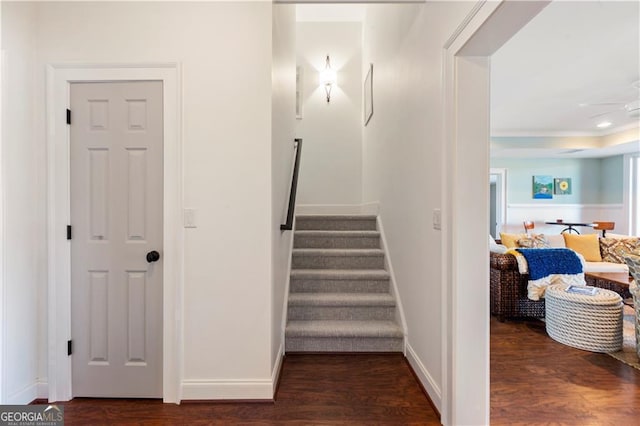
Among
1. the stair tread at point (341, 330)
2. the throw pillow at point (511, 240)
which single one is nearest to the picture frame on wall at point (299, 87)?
the stair tread at point (341, 330)

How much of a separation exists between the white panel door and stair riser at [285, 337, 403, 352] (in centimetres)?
101

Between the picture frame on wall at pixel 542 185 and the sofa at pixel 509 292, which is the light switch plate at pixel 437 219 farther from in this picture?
the picture frame on wall at pixel 542 185

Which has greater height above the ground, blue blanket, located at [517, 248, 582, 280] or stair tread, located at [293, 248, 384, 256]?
stair tread, located at [293, 248, 384, 256]

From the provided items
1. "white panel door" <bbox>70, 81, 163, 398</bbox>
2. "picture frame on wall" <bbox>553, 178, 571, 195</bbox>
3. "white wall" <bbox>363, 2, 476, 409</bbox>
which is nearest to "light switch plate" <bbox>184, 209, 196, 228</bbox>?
"white panel door" <bbox>70, 81, 163, 398</bbox>

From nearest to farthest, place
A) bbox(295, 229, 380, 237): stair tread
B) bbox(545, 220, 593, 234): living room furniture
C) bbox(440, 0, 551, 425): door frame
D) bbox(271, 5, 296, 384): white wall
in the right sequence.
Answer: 1. bbox(440, 0, 551, 425): door frame
2. bbox(271, 5, 296, 384): white wall
3. bbox(295, 229, 380, 237): stair tread
4. bbox(545, 220, 593, 234): living room furniture

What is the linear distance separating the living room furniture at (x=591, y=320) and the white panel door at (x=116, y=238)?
3.32m

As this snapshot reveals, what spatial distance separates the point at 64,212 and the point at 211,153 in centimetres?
101

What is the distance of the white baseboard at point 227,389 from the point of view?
1.90 m

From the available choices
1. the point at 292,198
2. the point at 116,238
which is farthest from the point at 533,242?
the point at 116,238

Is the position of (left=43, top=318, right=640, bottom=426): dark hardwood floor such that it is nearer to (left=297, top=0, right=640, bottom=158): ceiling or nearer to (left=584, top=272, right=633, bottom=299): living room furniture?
(left=584, top=272, right=633, bottom=299): living room furniture

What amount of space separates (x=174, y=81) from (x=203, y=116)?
0.28m

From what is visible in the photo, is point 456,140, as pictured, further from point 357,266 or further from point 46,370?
point 46,370

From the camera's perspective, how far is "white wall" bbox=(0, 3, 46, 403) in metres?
1.77

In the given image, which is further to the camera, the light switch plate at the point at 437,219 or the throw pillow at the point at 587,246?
the throw pillow at the point at 587,246
